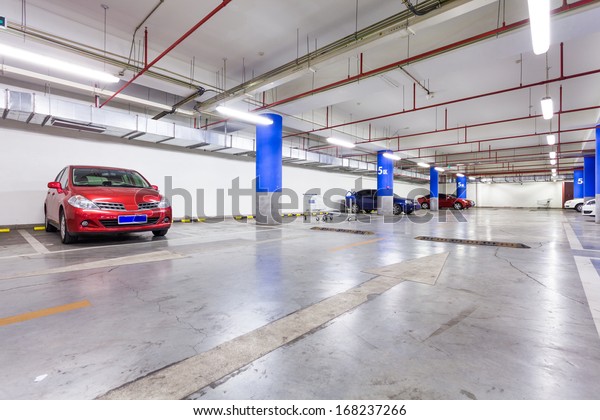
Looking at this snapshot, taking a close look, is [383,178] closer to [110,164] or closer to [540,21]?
[540,21]

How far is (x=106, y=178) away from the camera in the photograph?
5.50 meters

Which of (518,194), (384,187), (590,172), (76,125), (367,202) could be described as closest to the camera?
(76,125)

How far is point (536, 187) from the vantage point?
31.2m

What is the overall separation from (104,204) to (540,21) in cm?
656

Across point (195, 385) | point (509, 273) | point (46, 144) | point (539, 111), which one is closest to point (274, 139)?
point (46, 144)

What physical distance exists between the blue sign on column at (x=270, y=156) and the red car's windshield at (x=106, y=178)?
3.98 metres

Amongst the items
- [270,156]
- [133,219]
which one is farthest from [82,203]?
[270,156]

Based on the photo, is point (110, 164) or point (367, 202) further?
point (367, 202)

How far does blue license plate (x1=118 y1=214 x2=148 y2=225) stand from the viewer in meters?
4.71

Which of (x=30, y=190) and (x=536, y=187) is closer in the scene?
(x=30, y=190)

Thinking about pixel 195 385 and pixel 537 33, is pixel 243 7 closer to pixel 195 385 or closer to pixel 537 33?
pixel 537 33

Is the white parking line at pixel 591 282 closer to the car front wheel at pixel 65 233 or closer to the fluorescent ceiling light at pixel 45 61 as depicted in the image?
the car front wheel at pixel 65 233

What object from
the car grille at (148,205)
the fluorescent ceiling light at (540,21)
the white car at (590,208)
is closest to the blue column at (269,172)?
the car grille at (148,205)

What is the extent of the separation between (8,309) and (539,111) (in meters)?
14.7
